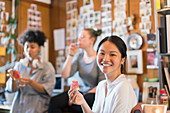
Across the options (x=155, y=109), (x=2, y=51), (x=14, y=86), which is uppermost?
(x=2, y=51)

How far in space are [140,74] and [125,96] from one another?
4.34 feet

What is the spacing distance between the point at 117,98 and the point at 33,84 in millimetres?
1092

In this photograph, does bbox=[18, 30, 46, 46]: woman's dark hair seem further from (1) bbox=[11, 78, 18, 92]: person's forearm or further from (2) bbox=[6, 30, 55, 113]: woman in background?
(1) bbox=[11, 78, 18, 92]: person's forearm

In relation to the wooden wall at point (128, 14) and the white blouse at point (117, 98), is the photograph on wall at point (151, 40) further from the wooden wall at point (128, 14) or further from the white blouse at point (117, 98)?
the white blouse at point (117, 98)

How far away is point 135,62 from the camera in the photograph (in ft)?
8.04

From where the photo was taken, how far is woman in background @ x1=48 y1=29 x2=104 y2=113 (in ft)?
6.75

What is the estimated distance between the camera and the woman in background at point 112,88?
116 centimetres

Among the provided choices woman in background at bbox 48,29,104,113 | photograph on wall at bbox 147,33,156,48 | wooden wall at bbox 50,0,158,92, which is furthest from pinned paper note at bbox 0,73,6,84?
photograph on wall at bbox 147,33,156,48

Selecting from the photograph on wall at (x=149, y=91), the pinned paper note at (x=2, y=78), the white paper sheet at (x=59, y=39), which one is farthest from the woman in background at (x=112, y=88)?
the white paper sheet at (x=59, y=39)

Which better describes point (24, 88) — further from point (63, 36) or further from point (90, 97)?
point (63, 36)

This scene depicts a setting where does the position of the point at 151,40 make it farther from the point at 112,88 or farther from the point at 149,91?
the point at 112,88

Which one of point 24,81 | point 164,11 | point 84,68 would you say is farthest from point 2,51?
point 164,11

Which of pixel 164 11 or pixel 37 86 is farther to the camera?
pixel 37 86

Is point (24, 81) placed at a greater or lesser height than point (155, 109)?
greater
